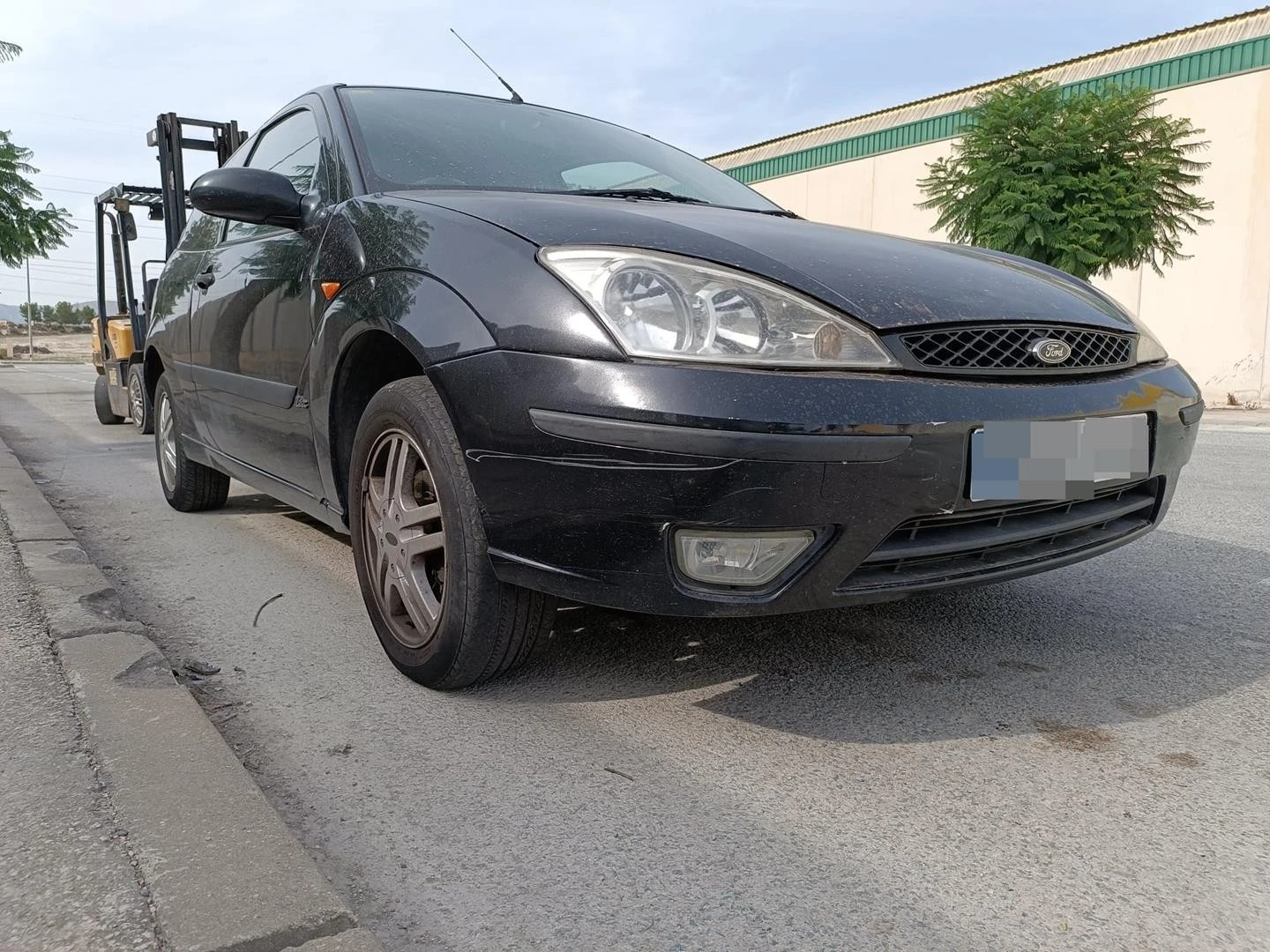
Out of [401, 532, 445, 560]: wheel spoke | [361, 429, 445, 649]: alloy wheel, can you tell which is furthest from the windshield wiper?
[401, 532, 445, 560]: wheel spoke

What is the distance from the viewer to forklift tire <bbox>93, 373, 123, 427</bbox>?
988cm

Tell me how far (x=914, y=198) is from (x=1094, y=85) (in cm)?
467

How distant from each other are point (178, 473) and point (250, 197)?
84.8 inches

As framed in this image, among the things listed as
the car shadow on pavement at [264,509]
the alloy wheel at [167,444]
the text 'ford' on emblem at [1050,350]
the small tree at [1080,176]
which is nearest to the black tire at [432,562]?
the text 'ford' on emblem at [1050,350]

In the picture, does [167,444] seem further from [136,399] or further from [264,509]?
[136,399]

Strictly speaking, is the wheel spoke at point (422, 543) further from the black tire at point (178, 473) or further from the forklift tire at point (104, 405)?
the forklift tire at point (104, 405)

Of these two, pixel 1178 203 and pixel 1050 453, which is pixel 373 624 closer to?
pixel 1050 453

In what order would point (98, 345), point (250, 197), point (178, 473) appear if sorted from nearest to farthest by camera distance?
1. point (250, 197)
2. point (178, 473)
3. point (98, 345)

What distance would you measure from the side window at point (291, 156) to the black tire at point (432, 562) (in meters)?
0.89

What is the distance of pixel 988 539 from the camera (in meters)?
1.98

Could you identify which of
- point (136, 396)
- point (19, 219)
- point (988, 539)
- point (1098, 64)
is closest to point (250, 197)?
point (988, 539)

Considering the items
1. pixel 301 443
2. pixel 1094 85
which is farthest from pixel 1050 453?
pixel 1094 85

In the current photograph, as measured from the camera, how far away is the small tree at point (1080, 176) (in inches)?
586

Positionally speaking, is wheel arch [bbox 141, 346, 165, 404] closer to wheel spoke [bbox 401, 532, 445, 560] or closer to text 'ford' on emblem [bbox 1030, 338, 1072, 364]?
wheel spoke [bbox 401, 532, 445, 560]
